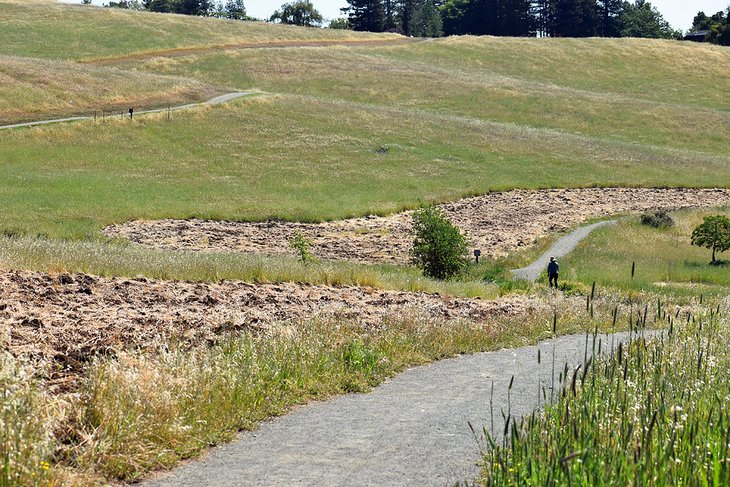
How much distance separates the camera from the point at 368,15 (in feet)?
625

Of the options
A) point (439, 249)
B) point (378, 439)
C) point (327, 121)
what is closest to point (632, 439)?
point (378, 439)

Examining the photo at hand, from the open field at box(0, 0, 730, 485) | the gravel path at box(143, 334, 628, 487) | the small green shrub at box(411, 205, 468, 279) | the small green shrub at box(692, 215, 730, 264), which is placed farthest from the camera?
the small green shrub at box(692, 215, 730, 264)

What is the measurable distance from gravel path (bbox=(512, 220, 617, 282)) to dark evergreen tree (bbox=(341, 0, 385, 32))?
5623 inches

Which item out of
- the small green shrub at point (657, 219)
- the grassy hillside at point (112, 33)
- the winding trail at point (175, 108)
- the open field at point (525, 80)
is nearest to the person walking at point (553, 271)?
the small green shrub at point (657, 219)

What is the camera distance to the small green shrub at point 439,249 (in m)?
34.7

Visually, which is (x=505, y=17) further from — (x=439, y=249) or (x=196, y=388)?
(x=196, y=388)

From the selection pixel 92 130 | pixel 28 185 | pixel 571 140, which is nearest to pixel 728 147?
pixel 571 140

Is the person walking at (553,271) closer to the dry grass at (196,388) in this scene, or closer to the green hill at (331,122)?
the dry grass at (196,388)

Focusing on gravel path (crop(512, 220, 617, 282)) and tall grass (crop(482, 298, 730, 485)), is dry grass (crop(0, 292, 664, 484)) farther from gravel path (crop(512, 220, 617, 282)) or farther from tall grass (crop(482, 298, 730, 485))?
gravel path (crop(512, 220, 617, 282))

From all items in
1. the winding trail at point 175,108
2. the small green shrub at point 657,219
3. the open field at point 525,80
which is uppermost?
the open field at point 525,80

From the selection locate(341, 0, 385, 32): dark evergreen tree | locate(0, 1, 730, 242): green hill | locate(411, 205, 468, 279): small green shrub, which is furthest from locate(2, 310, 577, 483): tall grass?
locate(341, 0, 385, 32): dark evergreen tree

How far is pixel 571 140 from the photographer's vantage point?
8456 cm

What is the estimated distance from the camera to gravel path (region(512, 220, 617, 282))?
38.8 m

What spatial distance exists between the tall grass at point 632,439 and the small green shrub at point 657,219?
145ft
